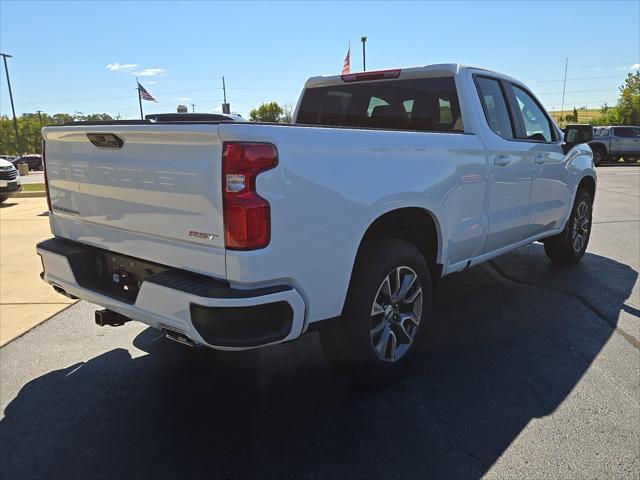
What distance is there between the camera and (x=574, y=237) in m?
5.71

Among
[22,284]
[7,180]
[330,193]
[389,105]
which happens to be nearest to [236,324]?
[330,193]

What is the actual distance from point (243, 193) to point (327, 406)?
1.43m

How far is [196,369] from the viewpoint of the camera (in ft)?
A: 11.1

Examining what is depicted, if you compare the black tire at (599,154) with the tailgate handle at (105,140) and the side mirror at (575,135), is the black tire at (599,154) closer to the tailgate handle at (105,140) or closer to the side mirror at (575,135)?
the side mirror at (575,135)

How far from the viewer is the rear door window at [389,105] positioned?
12.9 ft

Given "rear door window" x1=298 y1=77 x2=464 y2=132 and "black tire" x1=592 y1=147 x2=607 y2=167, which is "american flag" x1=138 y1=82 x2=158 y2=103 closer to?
"rear door window" x1=298 y1=77 x2=464 y2=132

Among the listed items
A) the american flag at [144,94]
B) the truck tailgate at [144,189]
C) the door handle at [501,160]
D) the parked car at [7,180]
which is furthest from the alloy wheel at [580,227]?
the american flag at [144,94]

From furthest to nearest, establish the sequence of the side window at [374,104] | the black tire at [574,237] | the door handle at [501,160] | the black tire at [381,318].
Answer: the black tire at [574,237], the side window at [374,104], the door handle at [501,160], the black tire at [381,318]

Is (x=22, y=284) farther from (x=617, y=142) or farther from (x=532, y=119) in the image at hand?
(x=617, y=142)

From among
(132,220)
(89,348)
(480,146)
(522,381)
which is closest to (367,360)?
(522,381)

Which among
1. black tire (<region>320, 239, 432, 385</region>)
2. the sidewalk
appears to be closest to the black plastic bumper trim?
black tire (<region>320, 239, 432, 385</region>)

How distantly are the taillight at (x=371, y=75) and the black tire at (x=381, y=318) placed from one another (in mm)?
1768

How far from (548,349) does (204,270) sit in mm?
2655

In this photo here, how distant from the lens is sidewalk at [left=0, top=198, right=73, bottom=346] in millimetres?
4359
